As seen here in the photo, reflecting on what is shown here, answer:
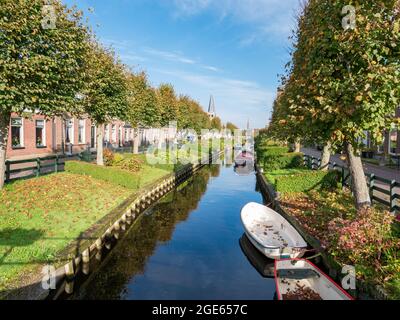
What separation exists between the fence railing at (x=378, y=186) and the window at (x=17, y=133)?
23838 millimetres

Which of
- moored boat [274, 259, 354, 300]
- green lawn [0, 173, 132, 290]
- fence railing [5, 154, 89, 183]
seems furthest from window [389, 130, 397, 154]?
fence railing [5, 154, 89, 183]

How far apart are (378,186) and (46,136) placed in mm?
27222

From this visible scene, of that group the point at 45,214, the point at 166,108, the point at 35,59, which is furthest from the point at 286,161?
the point at 35,59

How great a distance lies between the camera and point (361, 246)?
8219 millimetres

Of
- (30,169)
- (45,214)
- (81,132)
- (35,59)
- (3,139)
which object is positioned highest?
(35,59)

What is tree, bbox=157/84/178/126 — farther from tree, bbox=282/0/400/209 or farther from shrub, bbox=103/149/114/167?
tree, bbox=282/0/400/209

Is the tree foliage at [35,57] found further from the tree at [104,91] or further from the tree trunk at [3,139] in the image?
the tree at [104,91]

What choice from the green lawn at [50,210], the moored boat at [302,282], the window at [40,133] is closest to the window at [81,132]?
the window at [40,133]

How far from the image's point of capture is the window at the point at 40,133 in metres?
27.9

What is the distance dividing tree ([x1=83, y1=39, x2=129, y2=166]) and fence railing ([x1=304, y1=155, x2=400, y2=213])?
14112 mm

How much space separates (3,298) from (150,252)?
6.63 meters

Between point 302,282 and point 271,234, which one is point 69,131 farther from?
point 302,282

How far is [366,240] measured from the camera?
8.24m
